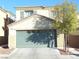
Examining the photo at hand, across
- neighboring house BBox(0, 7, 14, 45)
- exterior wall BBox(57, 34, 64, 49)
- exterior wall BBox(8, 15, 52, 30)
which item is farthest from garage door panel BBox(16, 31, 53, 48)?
neighboring house BBox(0, 7, 14, 45)

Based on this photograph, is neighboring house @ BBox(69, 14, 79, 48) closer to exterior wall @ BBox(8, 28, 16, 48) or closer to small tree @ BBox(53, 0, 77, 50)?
small tree @ BBox(53, 0, 77, 50)

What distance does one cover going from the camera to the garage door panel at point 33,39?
26953mm

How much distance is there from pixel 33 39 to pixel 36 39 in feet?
1.32

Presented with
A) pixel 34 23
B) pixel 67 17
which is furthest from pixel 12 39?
pixel 67 17

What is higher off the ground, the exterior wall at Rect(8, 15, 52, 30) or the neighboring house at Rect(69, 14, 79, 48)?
the exterior wall at Rect(8, 15, 52, 30)

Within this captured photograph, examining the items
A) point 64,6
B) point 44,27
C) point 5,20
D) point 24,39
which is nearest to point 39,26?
point 44,27

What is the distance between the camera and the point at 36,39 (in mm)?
27047

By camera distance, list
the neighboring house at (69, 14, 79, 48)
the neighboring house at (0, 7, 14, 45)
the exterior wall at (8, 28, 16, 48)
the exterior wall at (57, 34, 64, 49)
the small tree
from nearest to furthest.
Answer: the small tree → the exterior wall at (57, 34, 64, 49) → the exterior wall at (8, 28, 16, 48) → the neighboring house at (69, 14, 79, 48) → the neighboring house at (0, 7, 14, 45)

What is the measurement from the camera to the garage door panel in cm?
2695

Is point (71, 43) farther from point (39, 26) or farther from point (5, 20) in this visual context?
point (5, 20)

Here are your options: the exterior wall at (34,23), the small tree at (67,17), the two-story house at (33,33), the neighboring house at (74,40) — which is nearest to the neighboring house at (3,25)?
the two-story house at (33,33)

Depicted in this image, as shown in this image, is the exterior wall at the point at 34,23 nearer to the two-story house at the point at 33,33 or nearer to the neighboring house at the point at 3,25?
the two-story house at the point at 33,33

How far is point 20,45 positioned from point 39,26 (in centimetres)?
361

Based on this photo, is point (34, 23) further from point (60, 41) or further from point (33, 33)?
point (60, 41)
